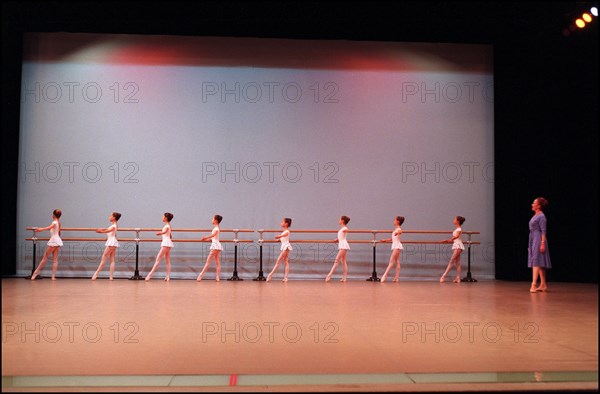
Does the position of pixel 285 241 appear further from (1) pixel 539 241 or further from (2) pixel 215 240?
(1) pixel 539 241

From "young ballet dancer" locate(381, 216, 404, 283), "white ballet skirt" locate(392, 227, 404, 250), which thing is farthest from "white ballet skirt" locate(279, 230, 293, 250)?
"white ballet skirt" locate(392, 227, 404, 250)

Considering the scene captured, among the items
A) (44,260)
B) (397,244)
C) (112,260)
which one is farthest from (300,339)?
(44,260)

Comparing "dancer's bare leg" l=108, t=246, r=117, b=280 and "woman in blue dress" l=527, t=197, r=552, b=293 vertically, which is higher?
"woman in blue dress" l=527, t=197, r=552, b=293

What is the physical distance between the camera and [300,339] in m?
4.52

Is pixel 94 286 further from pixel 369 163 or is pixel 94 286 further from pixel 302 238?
pixel 369 163

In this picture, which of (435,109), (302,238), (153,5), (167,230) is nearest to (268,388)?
(153,5)

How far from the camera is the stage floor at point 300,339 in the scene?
11.0 feet

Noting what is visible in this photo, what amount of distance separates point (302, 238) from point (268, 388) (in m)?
9.19

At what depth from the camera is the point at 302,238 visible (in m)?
12.2

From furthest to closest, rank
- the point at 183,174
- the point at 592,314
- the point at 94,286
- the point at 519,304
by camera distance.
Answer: the point at 183,174
the point at 94,286
the point at 519,304
the point at 592,314

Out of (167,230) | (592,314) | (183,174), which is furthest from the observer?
(183,174)

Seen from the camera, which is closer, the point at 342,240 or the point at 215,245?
the point at 215,245

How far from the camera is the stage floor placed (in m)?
3.36

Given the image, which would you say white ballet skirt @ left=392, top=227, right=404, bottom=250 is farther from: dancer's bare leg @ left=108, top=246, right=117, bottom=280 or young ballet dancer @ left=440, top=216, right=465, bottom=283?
dancer's bare leg @ left=108, top=246, right=117, bottom=280
